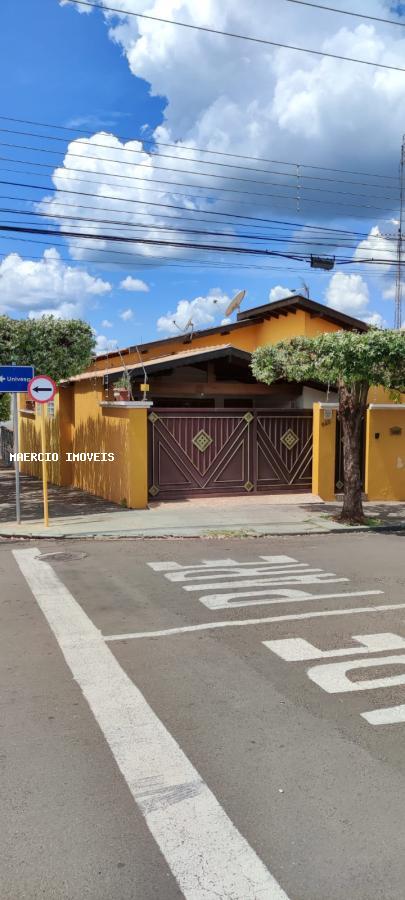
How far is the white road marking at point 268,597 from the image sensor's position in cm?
697

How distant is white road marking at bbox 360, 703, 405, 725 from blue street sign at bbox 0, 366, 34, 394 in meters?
9.40

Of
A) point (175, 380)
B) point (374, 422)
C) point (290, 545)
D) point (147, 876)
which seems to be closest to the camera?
point (147, 876)

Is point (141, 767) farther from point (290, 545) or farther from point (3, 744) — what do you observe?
point (290, 545)

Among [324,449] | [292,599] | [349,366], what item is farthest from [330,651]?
[324,449]

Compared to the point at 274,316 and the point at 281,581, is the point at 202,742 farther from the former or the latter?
the point at 274,316

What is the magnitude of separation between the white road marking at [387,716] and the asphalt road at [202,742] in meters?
0.01

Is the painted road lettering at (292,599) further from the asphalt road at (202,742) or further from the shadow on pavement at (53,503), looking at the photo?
the shadow on pavement at (53,503)

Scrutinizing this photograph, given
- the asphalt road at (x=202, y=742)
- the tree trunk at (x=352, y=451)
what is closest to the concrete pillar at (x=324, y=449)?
the tree trunk at (x=352, y=451)

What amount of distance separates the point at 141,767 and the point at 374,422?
13659 mm

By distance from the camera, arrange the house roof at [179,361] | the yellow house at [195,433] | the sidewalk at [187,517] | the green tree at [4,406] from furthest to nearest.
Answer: the green tree at [4,406] < the house roof at [179,361] < the yellow house at [195,433] < the sidewalk at [187,517]

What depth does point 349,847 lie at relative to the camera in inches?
117

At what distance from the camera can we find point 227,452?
15695 mm

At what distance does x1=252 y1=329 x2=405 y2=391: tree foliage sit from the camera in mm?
11164

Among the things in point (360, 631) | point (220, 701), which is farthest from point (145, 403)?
point (220, 701)
